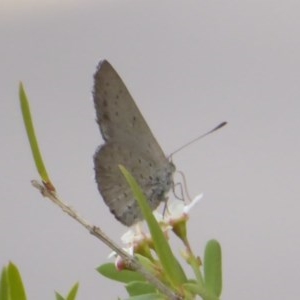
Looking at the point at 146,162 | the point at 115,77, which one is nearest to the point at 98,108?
the point at 115,77

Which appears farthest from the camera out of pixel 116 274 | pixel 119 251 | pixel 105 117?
pixel 105 117

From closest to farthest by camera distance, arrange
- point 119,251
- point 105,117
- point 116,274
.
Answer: point 119,251, point 116,274, point 105,117

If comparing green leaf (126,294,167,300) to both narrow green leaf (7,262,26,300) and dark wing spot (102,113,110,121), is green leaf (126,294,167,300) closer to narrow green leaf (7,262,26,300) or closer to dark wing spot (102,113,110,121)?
narrow green leaf (7,262,26,300)

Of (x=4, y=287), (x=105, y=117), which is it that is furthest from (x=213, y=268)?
(x=105, y=117)

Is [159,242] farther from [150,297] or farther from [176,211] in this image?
[176,211]

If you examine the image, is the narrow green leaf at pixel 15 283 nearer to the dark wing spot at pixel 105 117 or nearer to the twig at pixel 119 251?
the twig at pixel 119 251

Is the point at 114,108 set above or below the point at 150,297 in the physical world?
above
